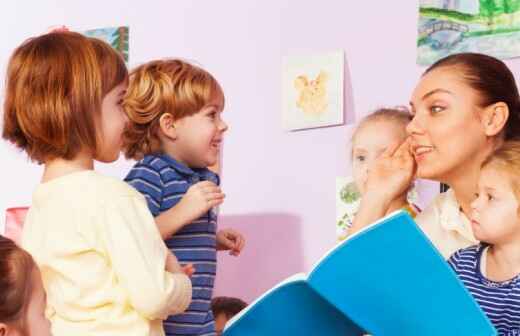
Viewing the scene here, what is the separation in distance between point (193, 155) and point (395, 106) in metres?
0.45

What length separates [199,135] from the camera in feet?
5.61

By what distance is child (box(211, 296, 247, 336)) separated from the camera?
1.99 m

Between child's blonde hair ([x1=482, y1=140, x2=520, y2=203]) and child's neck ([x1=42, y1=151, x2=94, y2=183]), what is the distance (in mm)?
620

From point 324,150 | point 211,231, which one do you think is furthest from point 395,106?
point 211,231

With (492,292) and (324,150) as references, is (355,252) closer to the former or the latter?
(492,292)

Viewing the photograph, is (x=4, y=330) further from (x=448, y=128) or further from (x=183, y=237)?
(x=448, y=128)

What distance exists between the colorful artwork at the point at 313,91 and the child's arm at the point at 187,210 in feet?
1.51

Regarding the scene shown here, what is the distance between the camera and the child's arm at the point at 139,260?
1.36m

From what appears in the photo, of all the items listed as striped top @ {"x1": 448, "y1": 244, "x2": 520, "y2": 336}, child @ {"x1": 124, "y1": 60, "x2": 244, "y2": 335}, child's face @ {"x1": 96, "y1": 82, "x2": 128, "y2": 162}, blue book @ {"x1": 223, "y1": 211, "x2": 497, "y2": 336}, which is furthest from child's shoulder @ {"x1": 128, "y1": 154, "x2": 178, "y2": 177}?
striped top @ {"x1": 448, "y1": 244, "x2": 520, "y2": 336}

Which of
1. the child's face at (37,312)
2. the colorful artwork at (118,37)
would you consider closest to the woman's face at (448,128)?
the child's face at (37,312)

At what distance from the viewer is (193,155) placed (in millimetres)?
1717

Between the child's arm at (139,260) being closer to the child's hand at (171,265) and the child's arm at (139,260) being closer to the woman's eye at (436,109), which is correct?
the child's hand at (171,265)

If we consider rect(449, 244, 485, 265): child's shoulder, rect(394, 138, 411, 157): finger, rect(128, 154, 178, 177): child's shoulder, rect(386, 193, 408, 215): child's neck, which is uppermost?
rect(394, 138, 411, 157): finger

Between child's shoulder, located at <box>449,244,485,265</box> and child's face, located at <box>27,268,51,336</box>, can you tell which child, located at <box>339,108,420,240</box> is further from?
child's face, located at <box>27,268,51,336</box>
